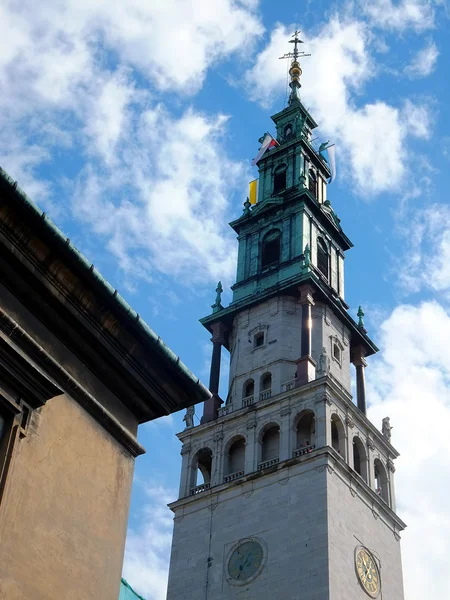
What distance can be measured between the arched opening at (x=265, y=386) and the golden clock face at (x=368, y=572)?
37.7 ft

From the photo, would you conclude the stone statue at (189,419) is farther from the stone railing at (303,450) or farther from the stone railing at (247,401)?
the stone railing at (303,450)

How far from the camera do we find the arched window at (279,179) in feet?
259

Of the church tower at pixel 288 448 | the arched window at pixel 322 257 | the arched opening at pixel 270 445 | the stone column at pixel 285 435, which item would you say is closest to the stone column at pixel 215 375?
the church tower at pixel 288 448

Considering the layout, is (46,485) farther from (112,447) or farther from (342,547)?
(342,547)

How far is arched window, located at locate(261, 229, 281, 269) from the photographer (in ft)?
238

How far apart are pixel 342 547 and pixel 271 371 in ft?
44.6

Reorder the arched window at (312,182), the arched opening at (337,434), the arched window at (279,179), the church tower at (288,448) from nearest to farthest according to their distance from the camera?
the church tower at (288,448) < the arched opening at (337,434) < the arched window at (312,182) < the arched window at (279,179)

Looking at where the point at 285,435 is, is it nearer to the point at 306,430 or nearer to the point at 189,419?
the point at 306,430

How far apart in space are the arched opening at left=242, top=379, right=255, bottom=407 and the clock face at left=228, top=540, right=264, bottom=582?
1050 cm

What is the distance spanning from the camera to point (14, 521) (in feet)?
50.2

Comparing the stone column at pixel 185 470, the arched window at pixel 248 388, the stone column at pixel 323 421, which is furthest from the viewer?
the arched window at pixel 248 388

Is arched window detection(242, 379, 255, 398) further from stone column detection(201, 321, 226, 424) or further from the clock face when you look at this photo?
the clock face

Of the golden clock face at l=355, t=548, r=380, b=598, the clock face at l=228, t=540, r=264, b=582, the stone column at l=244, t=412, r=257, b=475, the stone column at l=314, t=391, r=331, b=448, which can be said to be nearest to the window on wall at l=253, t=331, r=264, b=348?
the stone column at l=244, t=412, r=257, b=475

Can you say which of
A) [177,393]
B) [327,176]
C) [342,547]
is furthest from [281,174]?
[177,393]
